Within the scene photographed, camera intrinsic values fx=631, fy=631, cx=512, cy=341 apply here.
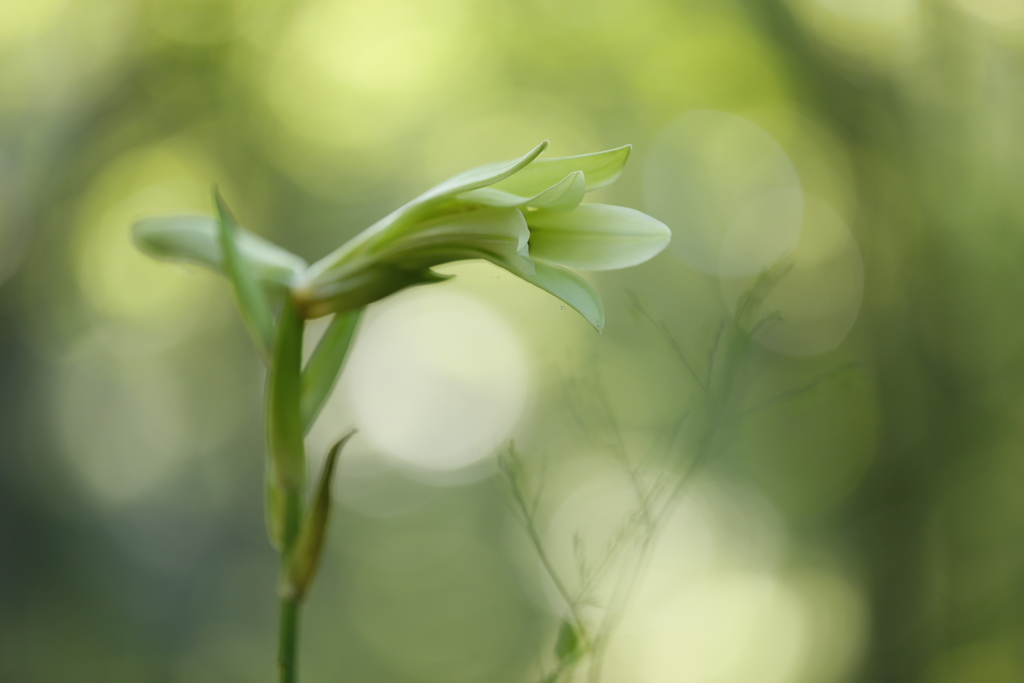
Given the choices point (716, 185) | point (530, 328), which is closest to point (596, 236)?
point (716, 185)

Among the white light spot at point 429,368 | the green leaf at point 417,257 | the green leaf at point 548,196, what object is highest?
the green leaf at point 548,196

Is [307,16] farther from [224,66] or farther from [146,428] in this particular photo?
[146,428]

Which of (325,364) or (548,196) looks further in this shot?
(325,364)

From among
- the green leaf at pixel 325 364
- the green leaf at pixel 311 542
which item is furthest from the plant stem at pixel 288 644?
the green leaf at pixel 325 364

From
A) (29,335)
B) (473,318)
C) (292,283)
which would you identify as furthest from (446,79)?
(292,283)

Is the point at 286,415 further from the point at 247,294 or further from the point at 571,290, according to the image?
the point at 571,290

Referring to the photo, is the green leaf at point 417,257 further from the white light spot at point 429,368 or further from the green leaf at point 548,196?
the white light spot at point 429,368
